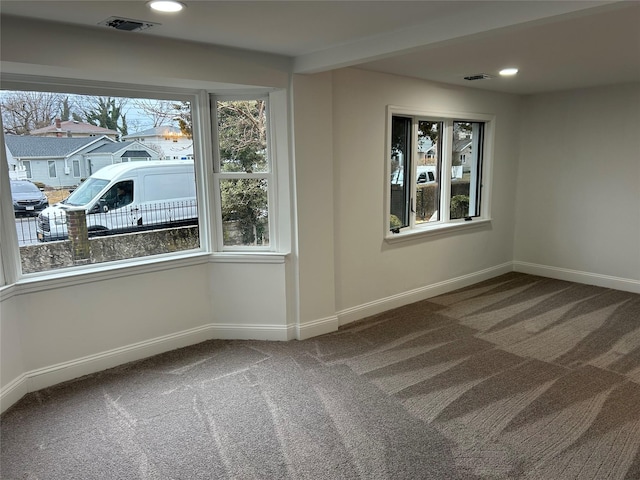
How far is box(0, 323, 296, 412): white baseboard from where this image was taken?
294 centimetres

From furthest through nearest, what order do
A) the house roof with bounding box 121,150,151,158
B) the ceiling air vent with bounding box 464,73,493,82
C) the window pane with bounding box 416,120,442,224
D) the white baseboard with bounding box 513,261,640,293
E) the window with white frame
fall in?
the white baseboard with bounding box 513,261,640,293
the window pane with bounding box 416,120,442,224
the ceiling air vent with bounding box 464,73,493,82
the house roof with bounding box 121,150,151,158
the window with white frame

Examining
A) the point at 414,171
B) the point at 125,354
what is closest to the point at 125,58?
the point at 125,354

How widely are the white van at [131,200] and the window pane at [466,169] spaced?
3104 mm

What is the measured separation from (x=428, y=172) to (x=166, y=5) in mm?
3447

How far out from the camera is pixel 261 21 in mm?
2500

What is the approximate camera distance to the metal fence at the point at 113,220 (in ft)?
10.1

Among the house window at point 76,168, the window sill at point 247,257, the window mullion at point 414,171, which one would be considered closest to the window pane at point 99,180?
the house window at point 76,168

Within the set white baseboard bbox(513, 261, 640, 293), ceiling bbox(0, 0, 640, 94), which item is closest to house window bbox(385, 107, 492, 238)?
ceiling bbox(0, 0, 640, 94)

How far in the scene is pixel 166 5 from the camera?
2.22m

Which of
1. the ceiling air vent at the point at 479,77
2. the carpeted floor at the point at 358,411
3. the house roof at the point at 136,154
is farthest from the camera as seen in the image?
the ceiling air vent at the point at 479,77

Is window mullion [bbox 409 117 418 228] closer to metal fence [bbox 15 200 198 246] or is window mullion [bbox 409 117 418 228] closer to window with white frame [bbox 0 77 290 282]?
window with white frame [bbox 0 77 290 282]

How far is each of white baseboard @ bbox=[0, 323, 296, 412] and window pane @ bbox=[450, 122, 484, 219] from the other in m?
2.77

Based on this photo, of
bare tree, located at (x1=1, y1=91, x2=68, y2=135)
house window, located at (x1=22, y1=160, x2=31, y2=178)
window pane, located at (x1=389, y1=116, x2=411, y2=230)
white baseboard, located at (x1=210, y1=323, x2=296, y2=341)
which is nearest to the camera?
bare tree, located at (x1=1, y1=91, x2=68, y2=135)

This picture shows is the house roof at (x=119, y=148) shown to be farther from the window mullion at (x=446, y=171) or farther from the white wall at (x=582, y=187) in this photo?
the white wall at (x=582, y=187)
